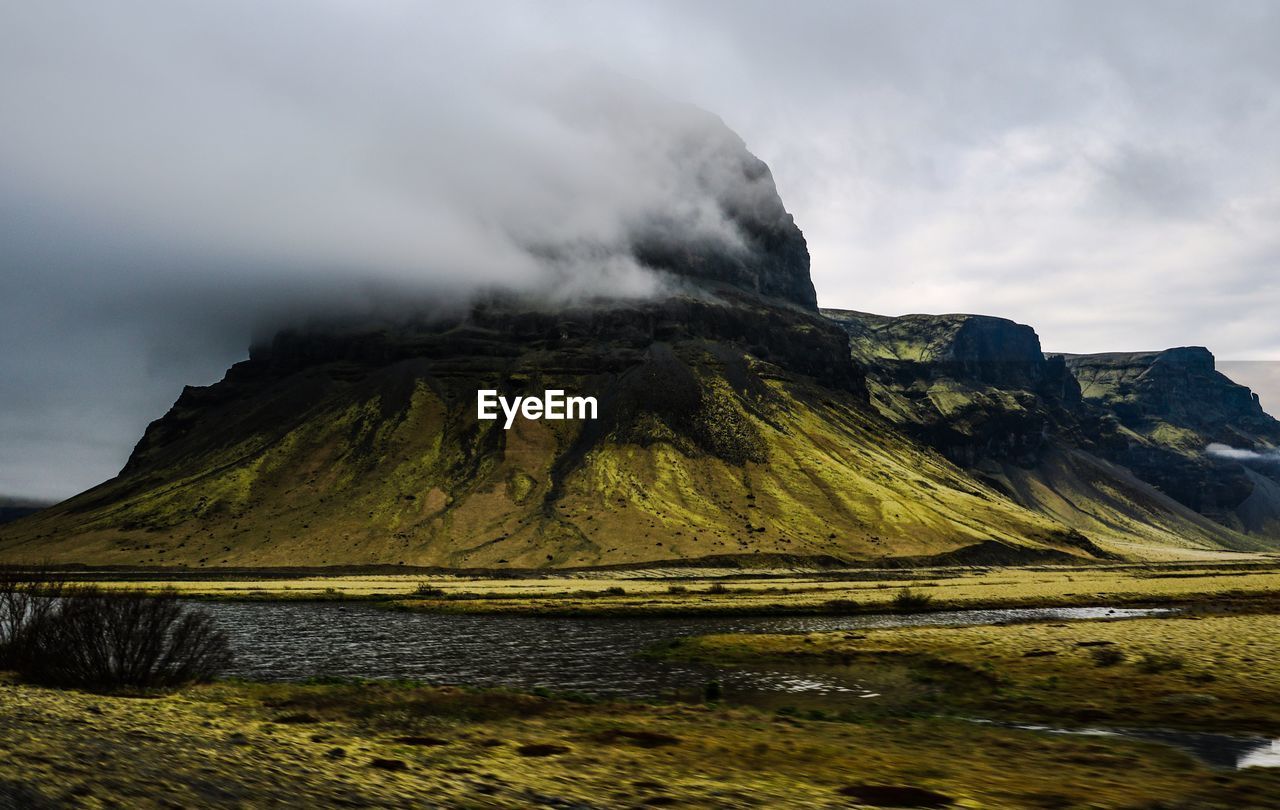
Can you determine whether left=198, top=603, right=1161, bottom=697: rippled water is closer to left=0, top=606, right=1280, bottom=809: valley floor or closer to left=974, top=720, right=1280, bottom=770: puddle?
left=0, top=606, right=1280, bottom=809: valley floor

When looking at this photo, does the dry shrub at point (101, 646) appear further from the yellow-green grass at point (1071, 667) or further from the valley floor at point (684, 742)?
the yellow-green grass at point (1071, 667)

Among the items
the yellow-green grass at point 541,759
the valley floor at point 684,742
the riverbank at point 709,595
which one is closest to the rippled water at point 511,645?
the riverbank at point 709,595

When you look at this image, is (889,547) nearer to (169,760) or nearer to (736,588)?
(736,588)

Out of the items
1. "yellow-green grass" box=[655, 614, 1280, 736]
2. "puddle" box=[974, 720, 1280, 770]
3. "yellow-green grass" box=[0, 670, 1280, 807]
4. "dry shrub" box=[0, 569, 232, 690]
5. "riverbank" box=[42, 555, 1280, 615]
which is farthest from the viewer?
"riverbank" box=[42, 555, 1280, 615]

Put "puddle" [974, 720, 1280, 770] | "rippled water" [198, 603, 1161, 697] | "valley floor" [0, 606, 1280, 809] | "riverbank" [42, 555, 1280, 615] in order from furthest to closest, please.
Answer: "riverbank" [42, 555, 1280, 615] → "rippled water" [198, 603, 1161, 697] → "puddle" [974, 720, 1280, 770] → "valley floor" [0, 606, 1280, 809]

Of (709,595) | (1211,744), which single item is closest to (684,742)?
(1211,744)

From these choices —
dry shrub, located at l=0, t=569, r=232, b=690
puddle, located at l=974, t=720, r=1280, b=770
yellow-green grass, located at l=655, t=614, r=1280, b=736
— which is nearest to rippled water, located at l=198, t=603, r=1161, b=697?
yellow-green grass, located at l=655, t=614, r=1280, b=736
